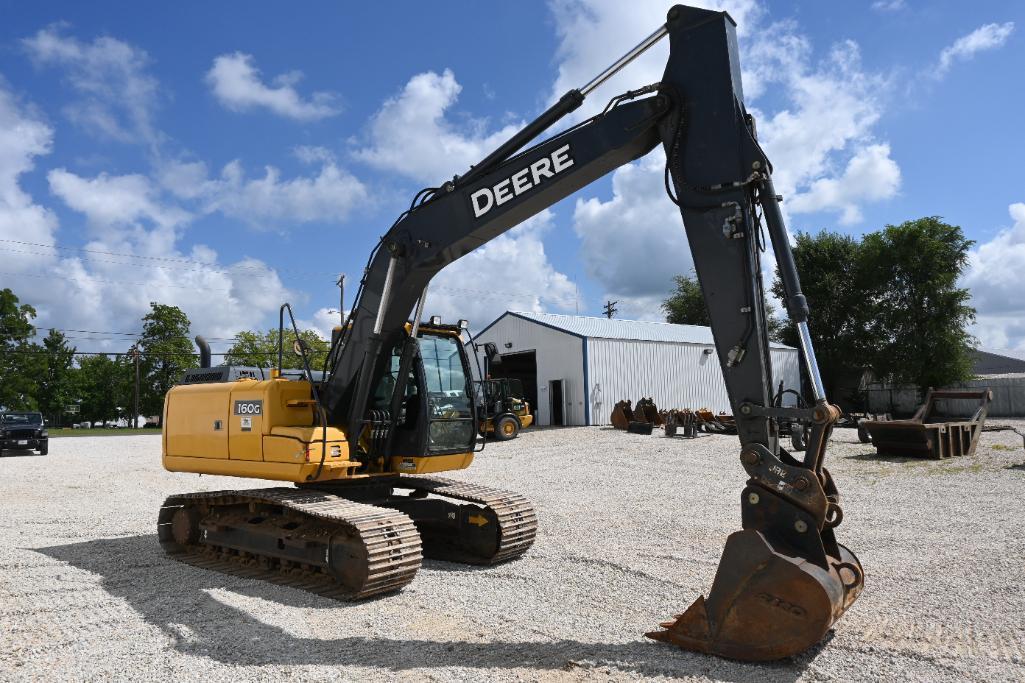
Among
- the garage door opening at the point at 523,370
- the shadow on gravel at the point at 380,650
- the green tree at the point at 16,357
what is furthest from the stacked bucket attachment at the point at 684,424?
the green tree at the point at 16,357

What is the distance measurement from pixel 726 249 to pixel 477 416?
3834 millimetres

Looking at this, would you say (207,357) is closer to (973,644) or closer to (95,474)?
(973,644)

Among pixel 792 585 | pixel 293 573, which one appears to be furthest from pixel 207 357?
pixel 792 585

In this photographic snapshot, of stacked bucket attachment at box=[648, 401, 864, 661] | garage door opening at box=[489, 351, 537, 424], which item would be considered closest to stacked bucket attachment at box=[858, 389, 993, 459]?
stacked bucket attachment at box=[648, 401, 864, 661]

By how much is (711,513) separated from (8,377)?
61.1 metres

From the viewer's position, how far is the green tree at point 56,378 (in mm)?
68188

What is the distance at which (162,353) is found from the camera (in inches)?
2667

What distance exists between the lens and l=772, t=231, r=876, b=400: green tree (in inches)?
2032

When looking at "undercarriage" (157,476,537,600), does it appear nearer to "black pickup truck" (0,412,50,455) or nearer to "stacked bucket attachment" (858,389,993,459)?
"stacked bucket attachment" (858,389,993,459)

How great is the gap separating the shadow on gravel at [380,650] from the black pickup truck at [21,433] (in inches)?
862

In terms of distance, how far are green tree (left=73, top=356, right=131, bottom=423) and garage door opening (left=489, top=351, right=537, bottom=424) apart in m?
57.2

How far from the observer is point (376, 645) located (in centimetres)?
536

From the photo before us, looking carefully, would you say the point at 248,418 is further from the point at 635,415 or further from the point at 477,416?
the point at 635,415

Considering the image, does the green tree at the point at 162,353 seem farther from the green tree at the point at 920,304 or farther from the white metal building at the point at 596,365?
the green tree at the point at 920,304
